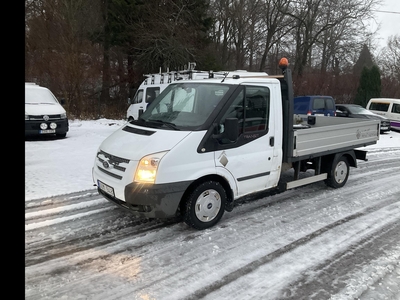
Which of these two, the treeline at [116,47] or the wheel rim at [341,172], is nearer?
the wheel rim at [341,172]

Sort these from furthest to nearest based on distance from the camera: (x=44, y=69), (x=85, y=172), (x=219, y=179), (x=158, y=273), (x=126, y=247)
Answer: (x=44, y=69) → (x=85, y=172) → (x=219, y=179) → (x=126, y=247) → (x=158, y=273)

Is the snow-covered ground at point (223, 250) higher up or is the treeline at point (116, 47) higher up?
the treeline at point (116, 47)

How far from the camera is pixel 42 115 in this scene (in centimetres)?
1198

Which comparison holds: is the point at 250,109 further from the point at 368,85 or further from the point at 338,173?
the point at 368,85

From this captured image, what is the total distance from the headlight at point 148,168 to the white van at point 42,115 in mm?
8944

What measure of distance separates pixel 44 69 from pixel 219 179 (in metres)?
16.7

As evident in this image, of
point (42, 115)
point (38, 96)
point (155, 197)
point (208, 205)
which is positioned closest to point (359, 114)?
point (42, 115)

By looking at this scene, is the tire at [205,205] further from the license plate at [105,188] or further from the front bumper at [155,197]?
the license plate at [105,188]

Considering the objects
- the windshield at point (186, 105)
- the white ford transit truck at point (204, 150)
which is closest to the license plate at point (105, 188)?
the white ford transit truck at point (204, 150)

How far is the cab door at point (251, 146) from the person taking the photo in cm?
489

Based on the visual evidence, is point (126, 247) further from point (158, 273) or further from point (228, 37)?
point (228, 37)

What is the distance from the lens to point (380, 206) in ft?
20.2

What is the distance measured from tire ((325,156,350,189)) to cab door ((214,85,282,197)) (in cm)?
203

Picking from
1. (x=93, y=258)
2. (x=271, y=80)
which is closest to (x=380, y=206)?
(x=271, y=80)
